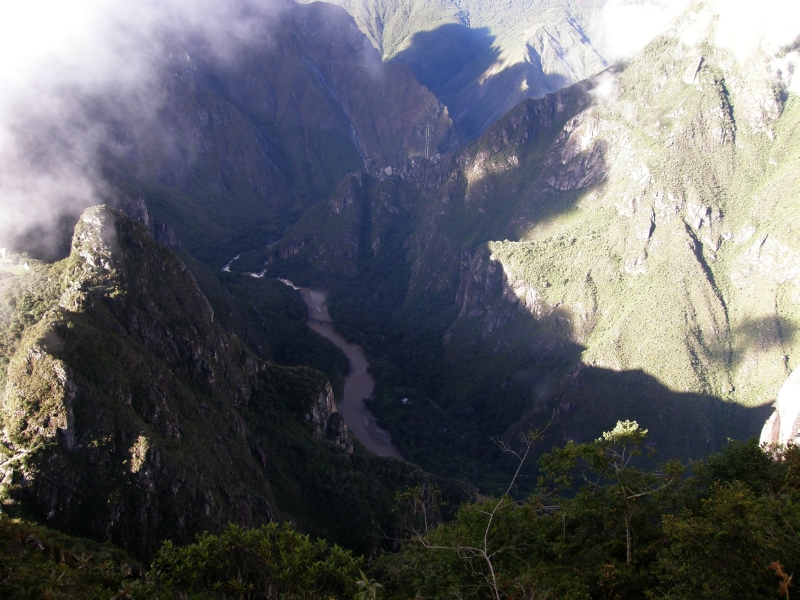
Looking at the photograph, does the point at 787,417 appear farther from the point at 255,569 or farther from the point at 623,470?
the point at 255,569

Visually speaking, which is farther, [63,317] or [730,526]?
[63,317]

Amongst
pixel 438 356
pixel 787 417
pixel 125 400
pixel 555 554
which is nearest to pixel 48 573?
pixel 555 554

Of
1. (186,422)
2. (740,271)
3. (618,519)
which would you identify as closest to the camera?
(618,519)

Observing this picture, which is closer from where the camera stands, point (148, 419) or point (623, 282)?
point (148, 419)

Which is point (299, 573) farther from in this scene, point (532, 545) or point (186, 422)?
point (186, 422)

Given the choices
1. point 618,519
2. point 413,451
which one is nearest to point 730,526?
point 618,519

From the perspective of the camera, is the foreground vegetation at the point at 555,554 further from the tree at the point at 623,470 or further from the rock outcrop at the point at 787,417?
the rock outcrop at the point at 787,417

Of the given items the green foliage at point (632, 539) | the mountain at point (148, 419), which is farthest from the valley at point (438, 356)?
the mountain at point (148, 419)
